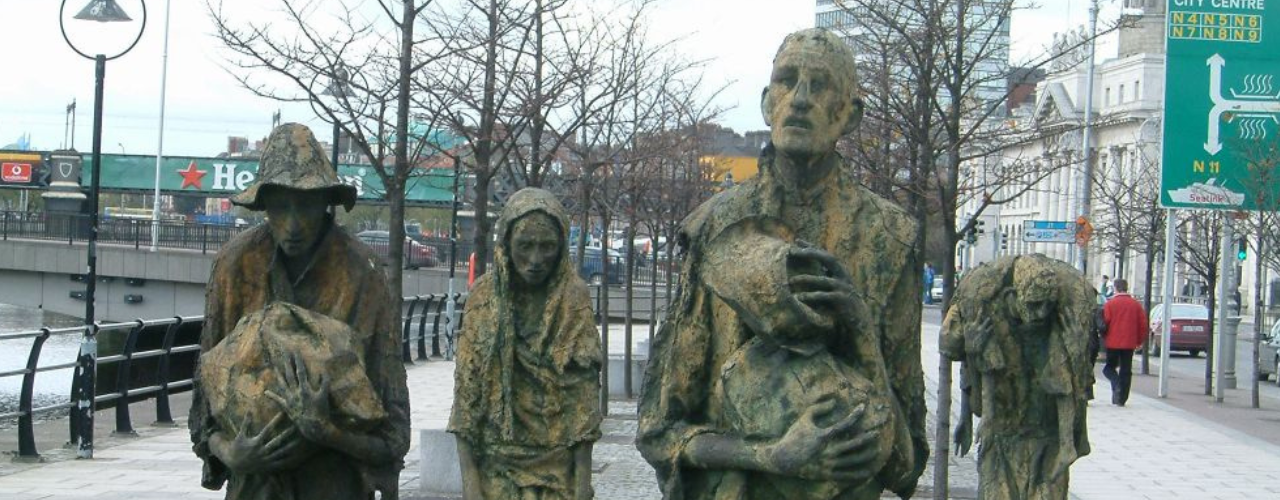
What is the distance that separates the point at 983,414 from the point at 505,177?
9.15 m

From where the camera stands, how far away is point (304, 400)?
522 centimetres

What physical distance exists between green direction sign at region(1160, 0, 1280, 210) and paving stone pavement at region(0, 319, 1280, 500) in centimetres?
365

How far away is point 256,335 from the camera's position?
212 inches

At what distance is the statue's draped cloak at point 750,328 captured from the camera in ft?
14.3

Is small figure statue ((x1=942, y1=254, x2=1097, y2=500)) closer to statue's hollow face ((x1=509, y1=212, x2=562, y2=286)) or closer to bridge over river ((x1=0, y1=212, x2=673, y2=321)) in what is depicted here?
statue's hollow face ((x1=509, y1=212, x2=562, y2=286))

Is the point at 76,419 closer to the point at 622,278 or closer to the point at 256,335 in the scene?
the point at 256,335

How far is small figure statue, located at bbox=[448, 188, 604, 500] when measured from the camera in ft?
25.3

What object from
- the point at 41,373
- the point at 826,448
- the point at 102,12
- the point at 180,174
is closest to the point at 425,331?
the point at 41,373

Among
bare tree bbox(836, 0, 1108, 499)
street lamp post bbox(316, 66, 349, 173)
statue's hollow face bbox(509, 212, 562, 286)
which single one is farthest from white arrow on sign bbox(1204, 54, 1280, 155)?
statue's hollow face bbox(509, 212, 562, 286)

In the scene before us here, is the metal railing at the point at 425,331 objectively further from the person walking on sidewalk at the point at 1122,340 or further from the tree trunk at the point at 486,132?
the tree trunk at the point at 486,132

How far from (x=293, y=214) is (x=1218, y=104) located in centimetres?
2100

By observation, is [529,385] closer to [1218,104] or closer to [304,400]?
[304,400]

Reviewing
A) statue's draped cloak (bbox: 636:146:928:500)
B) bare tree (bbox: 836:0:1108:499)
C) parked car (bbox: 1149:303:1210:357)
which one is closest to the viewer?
statue's draped cloak (bbox: 636:146:928:500)

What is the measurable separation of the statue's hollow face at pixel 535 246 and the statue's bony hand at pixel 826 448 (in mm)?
3577
